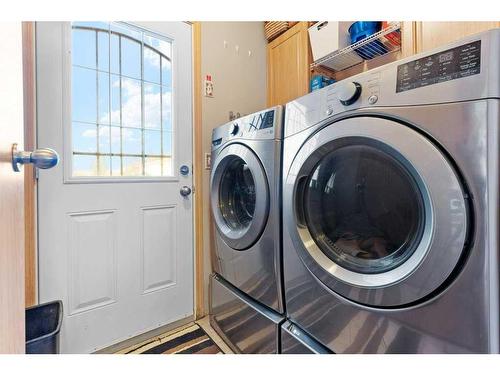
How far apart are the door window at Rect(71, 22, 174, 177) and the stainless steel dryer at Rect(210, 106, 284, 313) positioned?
0.34 m

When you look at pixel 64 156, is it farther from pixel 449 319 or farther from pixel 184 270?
pixel 449 319

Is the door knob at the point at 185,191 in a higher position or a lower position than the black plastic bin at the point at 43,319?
higher

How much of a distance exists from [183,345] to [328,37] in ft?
6.07

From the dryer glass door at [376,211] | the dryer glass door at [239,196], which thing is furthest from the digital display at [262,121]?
the dryer glass door at [376,211]

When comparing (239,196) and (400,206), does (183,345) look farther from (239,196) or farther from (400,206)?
(400,206)

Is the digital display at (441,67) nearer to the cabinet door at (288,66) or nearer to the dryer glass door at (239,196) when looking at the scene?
the dryer glass door at (239,196)

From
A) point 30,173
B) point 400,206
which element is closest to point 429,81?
point 400,206

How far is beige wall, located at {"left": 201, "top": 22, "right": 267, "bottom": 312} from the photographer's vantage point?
1470mm

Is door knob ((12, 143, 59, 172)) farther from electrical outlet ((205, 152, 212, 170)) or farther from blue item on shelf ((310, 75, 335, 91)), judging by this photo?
blue item on shelf ((310, 75, 335, 91))

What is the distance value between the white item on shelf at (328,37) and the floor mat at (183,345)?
5.64 feet

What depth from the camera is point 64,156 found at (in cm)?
106

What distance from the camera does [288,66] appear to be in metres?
1.59

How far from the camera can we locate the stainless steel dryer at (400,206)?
480 millimetres
